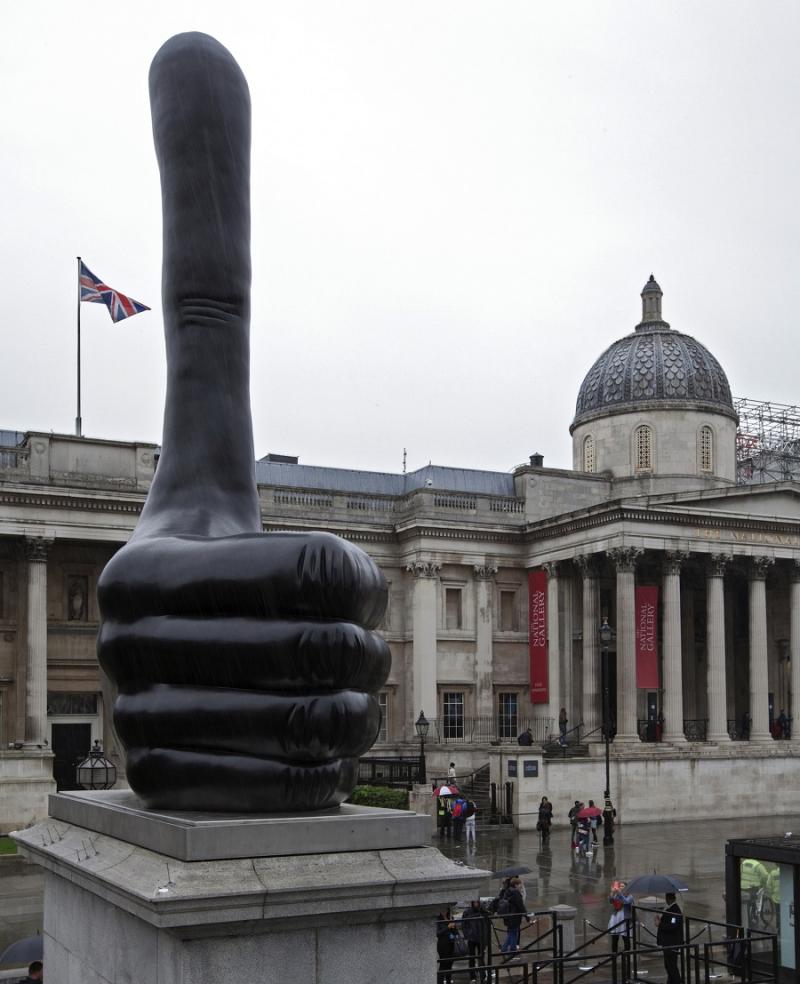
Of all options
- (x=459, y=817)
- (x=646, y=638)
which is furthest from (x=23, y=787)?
(x=646, y=638)

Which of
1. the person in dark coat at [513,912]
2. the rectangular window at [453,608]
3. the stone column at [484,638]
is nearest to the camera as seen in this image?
the person in dark coat at [513,912]

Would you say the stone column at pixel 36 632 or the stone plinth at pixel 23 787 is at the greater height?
the stone column at pixel 36 632

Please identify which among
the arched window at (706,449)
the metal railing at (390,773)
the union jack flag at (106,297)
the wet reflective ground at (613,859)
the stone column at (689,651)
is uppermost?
the union jack flag at (106,297)

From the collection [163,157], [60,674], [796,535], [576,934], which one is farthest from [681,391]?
[163,157]

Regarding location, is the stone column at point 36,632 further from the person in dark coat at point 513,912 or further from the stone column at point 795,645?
the stone column at point 795,645

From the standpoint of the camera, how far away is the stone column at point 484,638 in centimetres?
5081

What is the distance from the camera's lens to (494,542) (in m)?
51.4

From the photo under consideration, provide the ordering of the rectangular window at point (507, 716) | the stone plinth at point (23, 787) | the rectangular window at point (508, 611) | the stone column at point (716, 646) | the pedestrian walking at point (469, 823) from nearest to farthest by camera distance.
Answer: the pedestrian walking at point (469, 823)
the stone plinth at point (23, 787)
the stone column at point (716, 646)
the rectangular window at point (507, 716)
the rectangular window at point (508, 611)

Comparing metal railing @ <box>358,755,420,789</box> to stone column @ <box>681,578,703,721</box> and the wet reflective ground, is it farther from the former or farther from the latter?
stone column @ <box>681,578,703,721</box>

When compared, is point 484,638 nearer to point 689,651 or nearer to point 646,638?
point 646,638

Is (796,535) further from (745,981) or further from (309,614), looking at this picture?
(309,614)

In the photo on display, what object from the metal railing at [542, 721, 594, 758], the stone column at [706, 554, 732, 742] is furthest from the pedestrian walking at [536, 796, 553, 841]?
the stone column at [706, 554, 732, 742]

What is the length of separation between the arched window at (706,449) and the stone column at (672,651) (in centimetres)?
864

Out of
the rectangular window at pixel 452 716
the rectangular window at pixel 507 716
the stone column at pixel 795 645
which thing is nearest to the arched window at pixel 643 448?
the stone column at pixel 795 645
